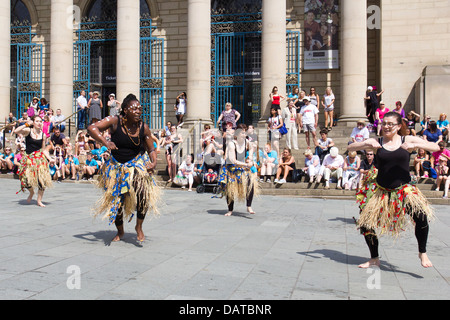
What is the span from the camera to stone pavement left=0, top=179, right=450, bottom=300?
4.87 metres

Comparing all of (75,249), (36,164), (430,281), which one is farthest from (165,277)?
(36,164)

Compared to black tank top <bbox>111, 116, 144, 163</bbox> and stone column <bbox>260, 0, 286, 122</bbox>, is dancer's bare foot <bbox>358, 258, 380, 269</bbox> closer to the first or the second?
black tank top <bbox>111, 116, 144, 163</bbox>

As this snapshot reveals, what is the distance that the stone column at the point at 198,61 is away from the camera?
21.5 meters

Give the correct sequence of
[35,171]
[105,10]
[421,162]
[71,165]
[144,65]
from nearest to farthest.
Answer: [35,171], [421,162], [71,165], [144,65], [105,10]

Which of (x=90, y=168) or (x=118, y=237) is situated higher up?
(x=90, y=168)

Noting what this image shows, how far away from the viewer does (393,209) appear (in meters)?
5.95

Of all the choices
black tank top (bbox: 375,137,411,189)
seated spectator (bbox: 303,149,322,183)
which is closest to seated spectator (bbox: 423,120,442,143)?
seated spectator (bbox: 303,149,322,183)

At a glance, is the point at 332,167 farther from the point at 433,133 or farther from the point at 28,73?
the point at 28,73

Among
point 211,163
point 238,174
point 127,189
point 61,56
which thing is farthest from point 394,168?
point 61,56

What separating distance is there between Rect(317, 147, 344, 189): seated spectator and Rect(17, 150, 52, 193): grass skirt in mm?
7790

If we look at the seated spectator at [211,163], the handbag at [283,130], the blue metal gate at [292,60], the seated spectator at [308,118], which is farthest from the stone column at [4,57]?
the seated spectator at [308,118]

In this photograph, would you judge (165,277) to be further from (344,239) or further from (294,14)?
(294,14)

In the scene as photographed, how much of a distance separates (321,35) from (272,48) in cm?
379

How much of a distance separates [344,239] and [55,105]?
18.4 m
